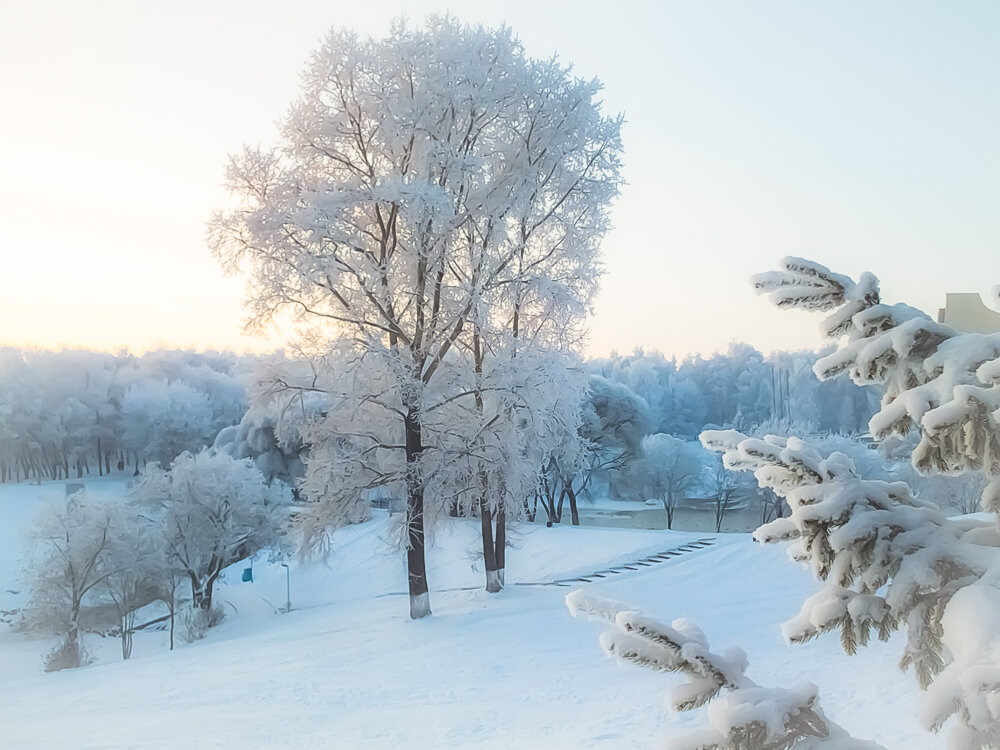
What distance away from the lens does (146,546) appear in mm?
9719

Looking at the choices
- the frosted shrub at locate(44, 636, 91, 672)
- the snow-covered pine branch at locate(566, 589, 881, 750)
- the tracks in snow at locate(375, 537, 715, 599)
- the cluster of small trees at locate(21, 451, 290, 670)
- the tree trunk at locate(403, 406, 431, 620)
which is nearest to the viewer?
A: the snow-covered pine branch at locate(566, 589, 881, 750)

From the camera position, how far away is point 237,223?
5.18 metres

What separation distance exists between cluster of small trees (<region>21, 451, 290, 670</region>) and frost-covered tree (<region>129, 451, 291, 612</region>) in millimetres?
14

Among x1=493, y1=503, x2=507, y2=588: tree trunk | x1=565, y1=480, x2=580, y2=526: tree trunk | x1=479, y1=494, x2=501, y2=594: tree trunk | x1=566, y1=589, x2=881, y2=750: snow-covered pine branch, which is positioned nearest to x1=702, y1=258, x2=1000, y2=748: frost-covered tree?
x1=566, y1=589, x2=881, y2=750: snow-covered pine branch

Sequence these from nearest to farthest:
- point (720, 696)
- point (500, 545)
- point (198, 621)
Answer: point (720, 696) < point (500, 545) < point (198, 621)

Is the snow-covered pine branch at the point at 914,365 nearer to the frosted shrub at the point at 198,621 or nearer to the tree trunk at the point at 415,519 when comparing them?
Answer: the tree trunk at the point at 415,519

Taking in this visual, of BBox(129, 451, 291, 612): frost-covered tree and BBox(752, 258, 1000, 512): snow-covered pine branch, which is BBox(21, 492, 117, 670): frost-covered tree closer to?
BBox(129, 451, 291, 612): frost-covered tree

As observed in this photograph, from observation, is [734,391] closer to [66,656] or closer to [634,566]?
[634,566]

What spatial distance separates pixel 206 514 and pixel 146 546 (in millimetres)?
868

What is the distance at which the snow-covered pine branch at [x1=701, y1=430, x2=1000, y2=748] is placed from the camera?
890 mm

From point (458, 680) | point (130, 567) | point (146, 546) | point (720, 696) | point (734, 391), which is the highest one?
point (734, 391)

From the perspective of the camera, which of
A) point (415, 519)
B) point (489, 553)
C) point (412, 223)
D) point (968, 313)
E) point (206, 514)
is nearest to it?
point (968, 313)

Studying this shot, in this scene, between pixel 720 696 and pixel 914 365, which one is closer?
pixel 720 696

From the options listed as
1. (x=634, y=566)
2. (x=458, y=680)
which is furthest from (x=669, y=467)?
(x=458, y=680)
